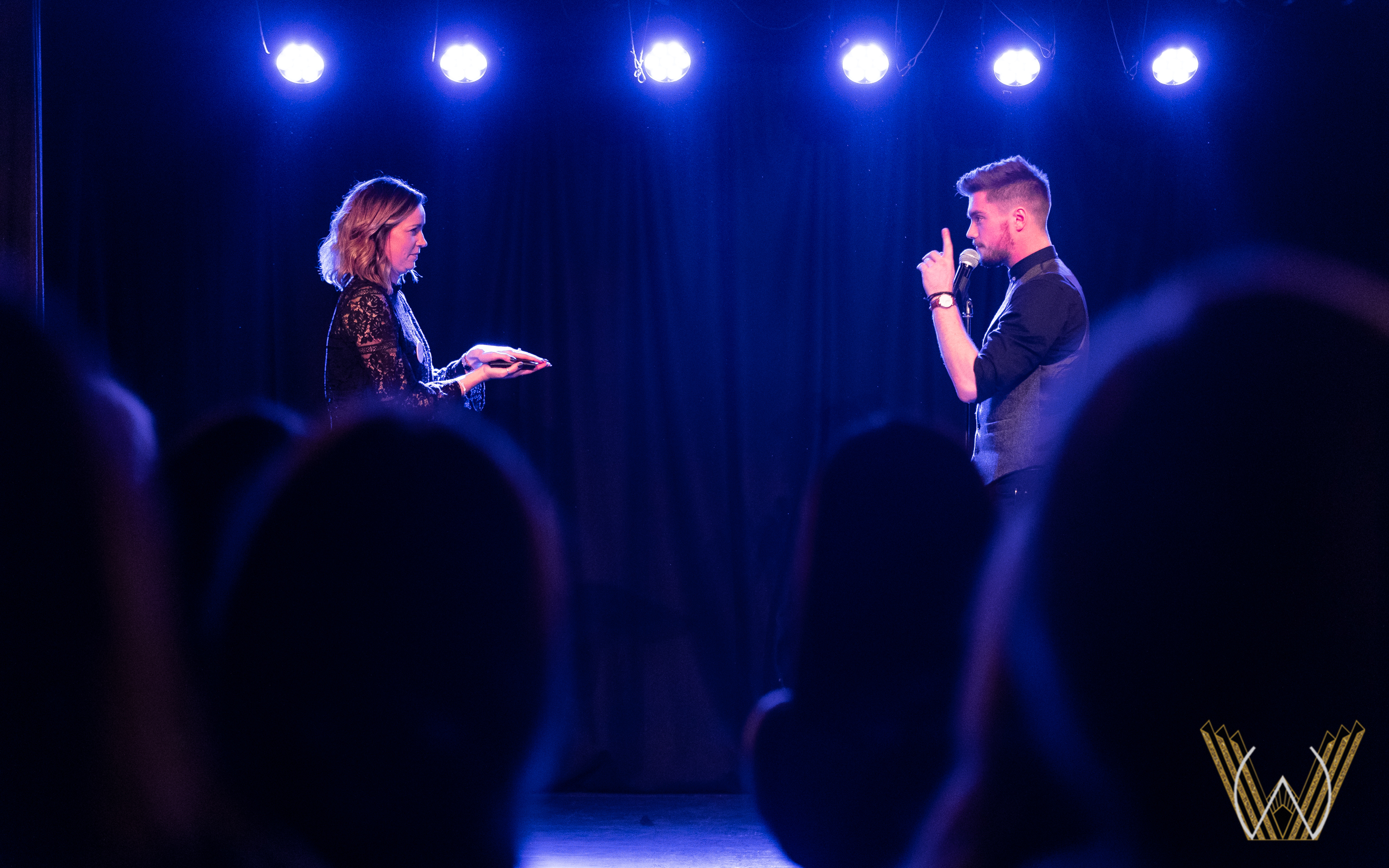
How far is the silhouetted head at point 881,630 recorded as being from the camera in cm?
111

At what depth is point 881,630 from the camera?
3.69 ft

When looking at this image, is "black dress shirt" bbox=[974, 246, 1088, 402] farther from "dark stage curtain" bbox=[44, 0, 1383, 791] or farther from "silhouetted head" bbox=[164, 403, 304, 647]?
"silhouetted head" bbox=[164, 403, 304, 647]

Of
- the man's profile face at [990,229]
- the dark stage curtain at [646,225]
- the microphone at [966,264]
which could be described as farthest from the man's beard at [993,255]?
the dark stage curtain at [646,225]

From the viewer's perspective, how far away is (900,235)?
159 inches

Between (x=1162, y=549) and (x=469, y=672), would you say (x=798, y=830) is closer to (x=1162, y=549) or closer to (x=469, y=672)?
(x=469, y=672)

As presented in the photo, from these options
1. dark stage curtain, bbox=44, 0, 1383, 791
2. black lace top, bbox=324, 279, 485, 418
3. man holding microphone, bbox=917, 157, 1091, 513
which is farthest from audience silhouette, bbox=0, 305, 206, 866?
dark stage curtain, bbox=44, 0, 1383, 791

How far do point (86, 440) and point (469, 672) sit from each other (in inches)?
9.8

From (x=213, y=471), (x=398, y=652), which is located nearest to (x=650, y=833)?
(x=213, y=471)

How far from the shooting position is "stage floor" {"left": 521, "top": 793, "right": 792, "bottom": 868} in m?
2.90

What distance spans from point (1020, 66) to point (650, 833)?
3.33 m

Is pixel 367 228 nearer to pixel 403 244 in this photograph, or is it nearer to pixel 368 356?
pixel 403 244

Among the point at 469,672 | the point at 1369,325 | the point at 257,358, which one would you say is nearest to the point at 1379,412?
the point at 1369,325

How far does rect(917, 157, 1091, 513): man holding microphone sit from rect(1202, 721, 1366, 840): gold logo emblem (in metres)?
1.93

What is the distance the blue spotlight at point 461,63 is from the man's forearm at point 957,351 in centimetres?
224
